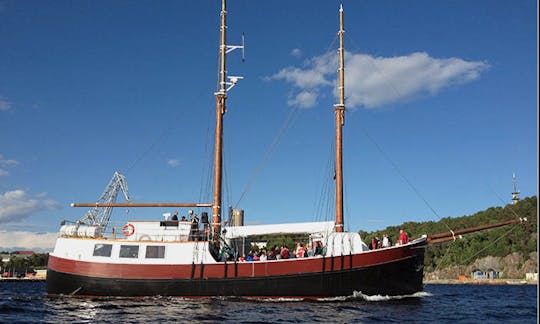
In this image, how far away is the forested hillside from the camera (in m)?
98.2

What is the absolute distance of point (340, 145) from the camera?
34.7 metres

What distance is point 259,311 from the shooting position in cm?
2400

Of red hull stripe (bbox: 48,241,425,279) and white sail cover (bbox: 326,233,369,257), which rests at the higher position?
white sail cover (bbox: 326,233,369,257)

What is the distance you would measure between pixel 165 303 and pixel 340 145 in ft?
49.9

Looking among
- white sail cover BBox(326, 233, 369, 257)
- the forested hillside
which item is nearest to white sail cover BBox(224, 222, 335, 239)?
white sail cover BBox(326, 233, 369, 257)

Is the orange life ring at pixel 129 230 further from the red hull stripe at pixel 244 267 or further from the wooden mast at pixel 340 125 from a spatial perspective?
the wooden mast at pixel 340 125

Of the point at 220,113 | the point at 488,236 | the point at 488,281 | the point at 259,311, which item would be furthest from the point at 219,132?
the point at 488,236

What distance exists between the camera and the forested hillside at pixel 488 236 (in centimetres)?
9819

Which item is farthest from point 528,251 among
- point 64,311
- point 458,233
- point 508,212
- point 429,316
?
point 64,311

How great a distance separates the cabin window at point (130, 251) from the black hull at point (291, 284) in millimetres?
1472

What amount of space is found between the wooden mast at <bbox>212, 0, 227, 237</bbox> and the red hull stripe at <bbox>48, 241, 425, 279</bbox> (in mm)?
3486

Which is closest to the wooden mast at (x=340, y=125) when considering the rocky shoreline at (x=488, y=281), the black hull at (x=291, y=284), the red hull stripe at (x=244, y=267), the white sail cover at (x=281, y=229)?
the white sail cover at (x=281, y=229)

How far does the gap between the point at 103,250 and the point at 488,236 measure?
85.9 m

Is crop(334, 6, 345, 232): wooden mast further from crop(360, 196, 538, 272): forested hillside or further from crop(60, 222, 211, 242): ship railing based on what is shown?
crop(360, 196, 538, 272): forested hillside
